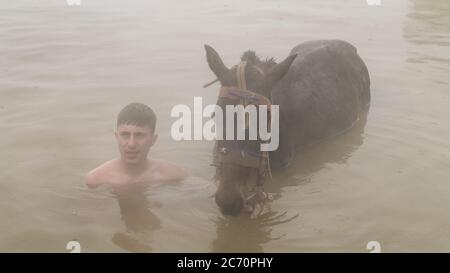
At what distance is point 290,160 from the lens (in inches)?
242

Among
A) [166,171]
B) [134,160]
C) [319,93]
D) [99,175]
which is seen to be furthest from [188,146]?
[319,93]

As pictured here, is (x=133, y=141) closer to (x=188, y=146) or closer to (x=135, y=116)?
(x=135, y=116)

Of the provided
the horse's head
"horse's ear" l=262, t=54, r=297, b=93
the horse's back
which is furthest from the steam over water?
"horse's ear" l=262, t=54, r=297, b=93

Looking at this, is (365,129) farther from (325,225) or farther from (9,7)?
(9,7)

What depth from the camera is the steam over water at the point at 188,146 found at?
479cm

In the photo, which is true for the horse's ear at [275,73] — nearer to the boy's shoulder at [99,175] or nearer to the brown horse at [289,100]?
the brown horse at [289,100]

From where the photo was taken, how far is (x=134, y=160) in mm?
5434

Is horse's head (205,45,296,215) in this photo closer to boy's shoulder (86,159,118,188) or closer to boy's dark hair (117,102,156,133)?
boy's dark hair (117,102,156,133)

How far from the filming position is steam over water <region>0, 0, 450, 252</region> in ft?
15.7

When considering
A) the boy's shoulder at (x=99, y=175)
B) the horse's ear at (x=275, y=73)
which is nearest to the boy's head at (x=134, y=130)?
the boy's shoulder at (x=99, y=175)

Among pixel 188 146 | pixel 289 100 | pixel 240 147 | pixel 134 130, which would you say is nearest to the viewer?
pixel 240 147

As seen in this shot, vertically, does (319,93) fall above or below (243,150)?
above

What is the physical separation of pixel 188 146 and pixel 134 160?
1494 mm
